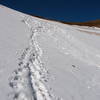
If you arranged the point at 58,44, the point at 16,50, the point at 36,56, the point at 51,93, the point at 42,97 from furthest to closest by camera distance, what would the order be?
the point at 58,44 → the point at 16,50 → the point at 36,56 → the point at 51,93 → the point at 42,97

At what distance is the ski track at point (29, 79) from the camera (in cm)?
401

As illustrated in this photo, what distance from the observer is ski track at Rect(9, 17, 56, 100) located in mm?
4012

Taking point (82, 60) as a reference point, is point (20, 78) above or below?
above

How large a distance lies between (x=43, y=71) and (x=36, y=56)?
1.26 meters

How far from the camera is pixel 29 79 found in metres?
4.70

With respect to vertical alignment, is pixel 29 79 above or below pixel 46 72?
above

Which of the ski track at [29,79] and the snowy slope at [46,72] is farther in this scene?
the snowy slope at [46,72]

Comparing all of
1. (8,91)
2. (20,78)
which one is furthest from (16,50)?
(8,91)

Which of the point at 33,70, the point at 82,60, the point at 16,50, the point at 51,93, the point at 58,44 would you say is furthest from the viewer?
the point at 58,44

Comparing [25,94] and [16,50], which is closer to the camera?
[25,94]

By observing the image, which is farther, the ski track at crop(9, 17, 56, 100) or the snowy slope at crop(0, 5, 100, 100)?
the snowy slope at crop(0, 5, 100, 100)

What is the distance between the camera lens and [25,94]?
13.2 feet

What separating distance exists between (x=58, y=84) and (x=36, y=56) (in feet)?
6.44

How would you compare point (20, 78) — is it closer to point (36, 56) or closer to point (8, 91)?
point (8, 91)
